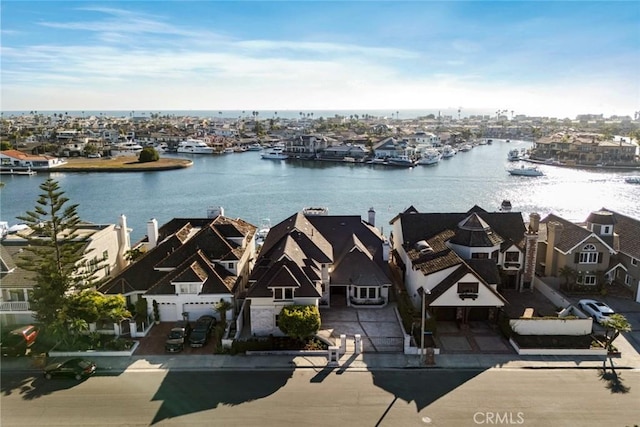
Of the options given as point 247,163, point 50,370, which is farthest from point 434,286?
point 247,163

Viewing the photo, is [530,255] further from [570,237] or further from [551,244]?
[570,237]

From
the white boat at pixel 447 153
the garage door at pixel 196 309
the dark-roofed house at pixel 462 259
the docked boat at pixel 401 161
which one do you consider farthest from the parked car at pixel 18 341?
the white boat at pixel 447 153

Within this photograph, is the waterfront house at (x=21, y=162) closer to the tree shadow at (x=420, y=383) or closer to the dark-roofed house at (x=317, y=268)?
the dark-roofed house at (x=317, y=268)

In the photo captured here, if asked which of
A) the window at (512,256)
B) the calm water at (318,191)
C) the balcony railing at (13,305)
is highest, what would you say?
the window at (512,256)

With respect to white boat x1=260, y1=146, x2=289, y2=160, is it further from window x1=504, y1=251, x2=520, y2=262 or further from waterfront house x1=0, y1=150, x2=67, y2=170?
window x1=504, y1=251, x2=520, y2=262

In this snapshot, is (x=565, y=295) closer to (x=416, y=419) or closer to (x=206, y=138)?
(x=416, y=419)

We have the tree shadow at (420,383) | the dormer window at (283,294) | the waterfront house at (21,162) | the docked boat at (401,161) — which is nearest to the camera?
the tree shadow at (420,383)
